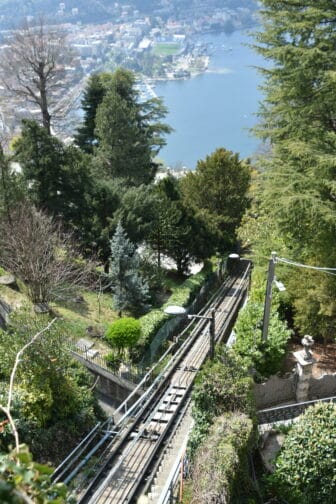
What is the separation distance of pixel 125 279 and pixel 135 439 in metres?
10.3

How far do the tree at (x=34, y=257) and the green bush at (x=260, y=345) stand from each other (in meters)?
7.55

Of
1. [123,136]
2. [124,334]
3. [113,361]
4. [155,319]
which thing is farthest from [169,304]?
[123,136]

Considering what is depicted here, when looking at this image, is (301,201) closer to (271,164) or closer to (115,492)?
(271,164)

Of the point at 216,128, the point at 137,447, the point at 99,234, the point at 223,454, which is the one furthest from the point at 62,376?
the point at 216,128

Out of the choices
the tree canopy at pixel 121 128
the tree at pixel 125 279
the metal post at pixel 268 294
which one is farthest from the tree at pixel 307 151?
the tree canopy at pixel 121 128

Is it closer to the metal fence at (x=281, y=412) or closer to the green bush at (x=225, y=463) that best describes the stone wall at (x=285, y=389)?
the metal fence at (x=281, y=412)

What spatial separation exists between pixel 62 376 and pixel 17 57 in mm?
23890

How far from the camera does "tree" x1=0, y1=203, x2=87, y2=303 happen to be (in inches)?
701

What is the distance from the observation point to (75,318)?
62.5ft

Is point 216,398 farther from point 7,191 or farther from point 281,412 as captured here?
point 7,191

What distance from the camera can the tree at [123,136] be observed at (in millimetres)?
28125

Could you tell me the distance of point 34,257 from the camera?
17719 mm

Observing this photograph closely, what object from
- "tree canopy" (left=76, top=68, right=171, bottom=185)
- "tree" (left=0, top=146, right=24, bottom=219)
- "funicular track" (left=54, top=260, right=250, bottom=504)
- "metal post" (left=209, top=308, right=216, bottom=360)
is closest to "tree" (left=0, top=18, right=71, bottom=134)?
"tree canopy" (left=76, top=68, right=171, bottom=185)

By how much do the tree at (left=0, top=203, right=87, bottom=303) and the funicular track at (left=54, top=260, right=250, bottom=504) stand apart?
16.9ft
